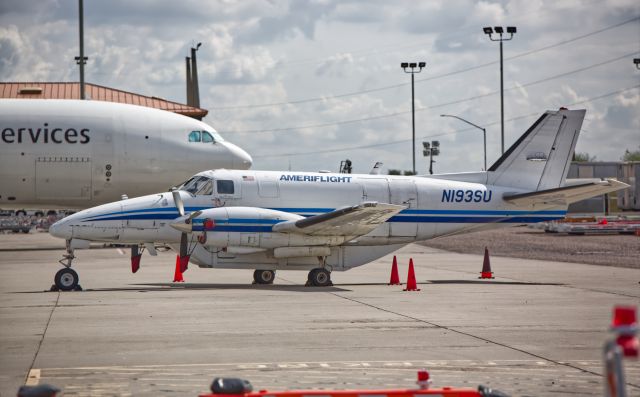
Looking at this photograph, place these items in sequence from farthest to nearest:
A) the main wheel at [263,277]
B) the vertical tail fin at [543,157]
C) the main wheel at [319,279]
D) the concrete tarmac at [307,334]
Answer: the vertical tail fin at [543,157] → the main wheel at [263,277] → the main wheel at [319,279] → the concrete tarmac at [307,334]

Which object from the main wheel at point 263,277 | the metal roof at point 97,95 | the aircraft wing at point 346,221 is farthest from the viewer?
the metal roof at point 97,95

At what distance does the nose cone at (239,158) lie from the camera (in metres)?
37.6

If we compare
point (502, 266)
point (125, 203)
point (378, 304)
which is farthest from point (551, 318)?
point (502, 266)

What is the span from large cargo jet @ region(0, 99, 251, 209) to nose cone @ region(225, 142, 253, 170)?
0.04 m

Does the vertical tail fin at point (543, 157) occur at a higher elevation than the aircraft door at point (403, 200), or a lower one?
higher

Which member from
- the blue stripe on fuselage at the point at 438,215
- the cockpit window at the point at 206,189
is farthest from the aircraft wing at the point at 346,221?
the cockpit window at the point at 206,189

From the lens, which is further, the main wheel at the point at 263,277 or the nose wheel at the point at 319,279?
the main wheel at the point at 263,277

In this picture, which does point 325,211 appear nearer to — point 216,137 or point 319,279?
point 319,279

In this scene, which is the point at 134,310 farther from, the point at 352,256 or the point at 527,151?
the point at 527,151

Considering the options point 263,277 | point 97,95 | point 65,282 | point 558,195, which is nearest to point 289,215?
point 263,277

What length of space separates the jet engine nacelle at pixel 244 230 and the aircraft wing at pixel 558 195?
6.01 meters

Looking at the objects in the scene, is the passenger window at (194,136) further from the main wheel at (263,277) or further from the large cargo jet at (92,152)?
the main wheel at (263,277)

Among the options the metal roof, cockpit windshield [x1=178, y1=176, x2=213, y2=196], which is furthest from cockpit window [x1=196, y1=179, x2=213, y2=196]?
the metal roof

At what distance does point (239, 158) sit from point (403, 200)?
13.6 metres
